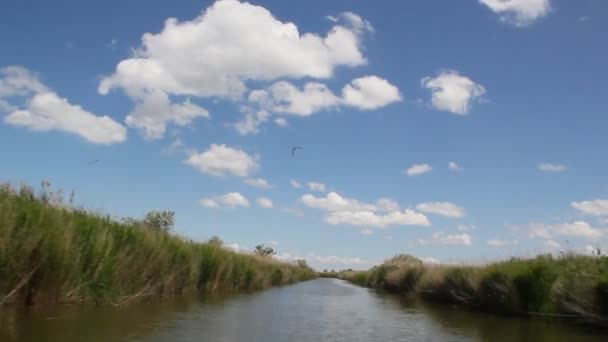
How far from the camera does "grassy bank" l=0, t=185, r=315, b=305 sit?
28.7ft

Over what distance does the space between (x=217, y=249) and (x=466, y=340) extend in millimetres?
14082

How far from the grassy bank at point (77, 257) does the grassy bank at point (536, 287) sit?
987 centimetres

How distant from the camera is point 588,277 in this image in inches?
503

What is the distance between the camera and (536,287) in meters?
15.4

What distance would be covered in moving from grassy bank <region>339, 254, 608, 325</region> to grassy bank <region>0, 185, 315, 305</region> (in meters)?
9.87

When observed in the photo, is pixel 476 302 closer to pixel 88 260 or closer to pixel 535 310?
pixel 535 310

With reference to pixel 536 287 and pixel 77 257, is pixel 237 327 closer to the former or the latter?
pixel 77 257

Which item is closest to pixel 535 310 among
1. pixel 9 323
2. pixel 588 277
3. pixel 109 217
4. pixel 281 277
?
pixel 588 277

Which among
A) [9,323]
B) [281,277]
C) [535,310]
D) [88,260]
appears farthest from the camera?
[281,277]

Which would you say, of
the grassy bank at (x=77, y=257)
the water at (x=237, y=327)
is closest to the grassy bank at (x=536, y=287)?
the water at (x=237, y=327)

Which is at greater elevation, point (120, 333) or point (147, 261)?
point (147, 261)

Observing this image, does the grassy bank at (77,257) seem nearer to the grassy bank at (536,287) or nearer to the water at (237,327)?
the water at (237,327)

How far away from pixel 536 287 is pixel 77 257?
39.2 ft

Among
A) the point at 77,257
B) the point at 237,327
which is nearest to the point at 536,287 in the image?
the point at 237,327
